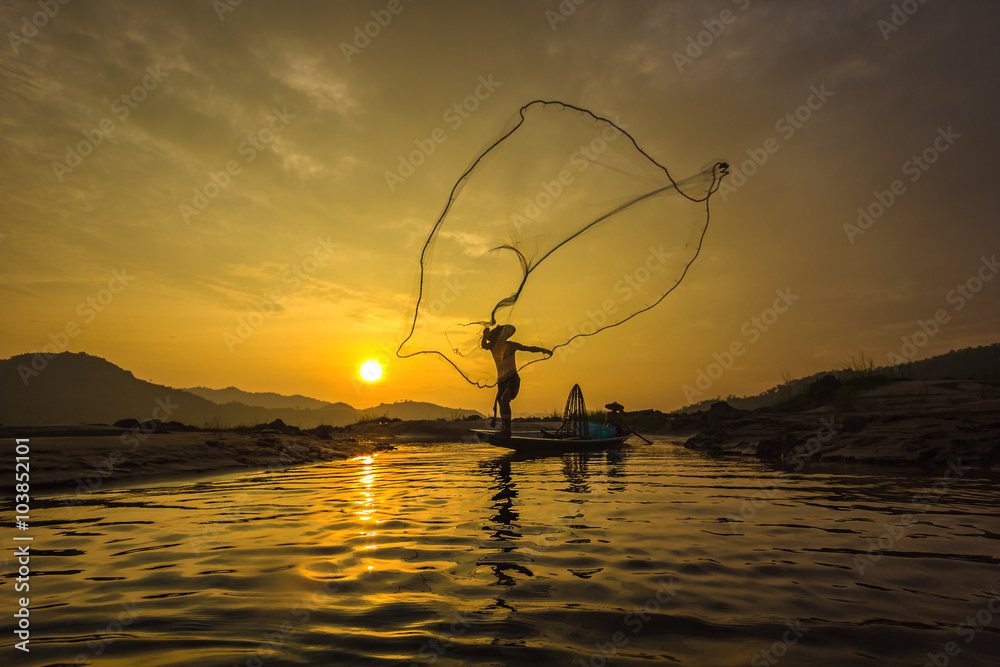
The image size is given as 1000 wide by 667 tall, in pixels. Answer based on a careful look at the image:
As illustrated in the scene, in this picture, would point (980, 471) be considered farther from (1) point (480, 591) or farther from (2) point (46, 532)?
(2) point (46, 532)

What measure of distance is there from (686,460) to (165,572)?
15036mm

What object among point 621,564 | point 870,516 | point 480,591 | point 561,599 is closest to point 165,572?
point 480,591

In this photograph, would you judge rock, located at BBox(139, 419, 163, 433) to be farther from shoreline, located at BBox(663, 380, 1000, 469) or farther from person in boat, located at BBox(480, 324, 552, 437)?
shoreline, located at BBox(663, 380, 1000, 469)

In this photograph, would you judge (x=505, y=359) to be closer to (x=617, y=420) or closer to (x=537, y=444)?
(x=537, y=444)

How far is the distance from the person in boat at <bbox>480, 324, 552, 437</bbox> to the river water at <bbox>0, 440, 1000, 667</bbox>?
24.7 feet

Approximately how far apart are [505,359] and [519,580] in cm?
1305

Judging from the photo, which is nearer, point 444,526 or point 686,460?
point 444,526

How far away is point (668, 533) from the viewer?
6.22m

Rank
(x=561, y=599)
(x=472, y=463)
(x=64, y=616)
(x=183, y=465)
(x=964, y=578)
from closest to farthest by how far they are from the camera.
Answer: (x=64, y=616)
(x=561, y=599)
(x=964, y=578)
(x=183, y=465)
(x=472, y=463)

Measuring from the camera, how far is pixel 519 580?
4.38 metres

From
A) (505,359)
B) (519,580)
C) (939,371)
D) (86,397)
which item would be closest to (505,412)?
(505,359)

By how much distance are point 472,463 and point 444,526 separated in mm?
9690

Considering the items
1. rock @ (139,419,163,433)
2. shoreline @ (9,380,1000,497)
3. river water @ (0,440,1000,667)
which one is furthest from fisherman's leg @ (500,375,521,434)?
rock @ (139,419,163,433)

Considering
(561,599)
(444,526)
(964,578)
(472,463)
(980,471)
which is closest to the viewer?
(561,599)
